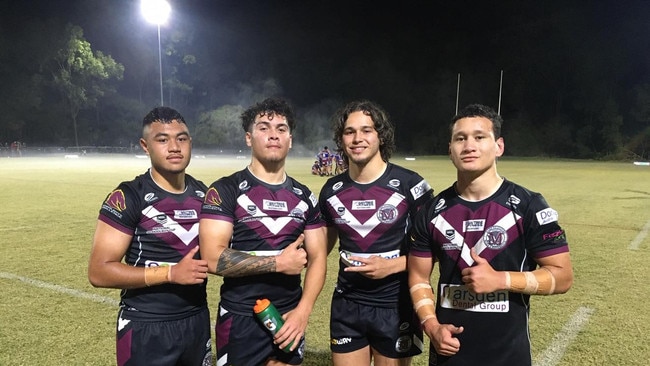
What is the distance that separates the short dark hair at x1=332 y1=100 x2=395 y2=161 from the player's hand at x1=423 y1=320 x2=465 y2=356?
1329 millimetres

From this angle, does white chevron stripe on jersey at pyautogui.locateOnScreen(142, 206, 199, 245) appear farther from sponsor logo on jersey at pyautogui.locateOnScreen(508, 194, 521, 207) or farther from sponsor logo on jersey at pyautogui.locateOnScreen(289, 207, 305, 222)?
sponsor logo on jersey at pyautogui.locateOnScreen(508, 194, 521, 207)

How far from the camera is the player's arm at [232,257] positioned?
262 cm

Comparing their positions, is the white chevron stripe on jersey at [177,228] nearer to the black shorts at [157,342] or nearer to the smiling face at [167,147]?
the smiling face at [167,147]

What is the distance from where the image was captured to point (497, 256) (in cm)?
253

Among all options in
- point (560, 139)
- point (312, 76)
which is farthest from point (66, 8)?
point (560, 139)

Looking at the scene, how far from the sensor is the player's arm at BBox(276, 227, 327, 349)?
2682mm

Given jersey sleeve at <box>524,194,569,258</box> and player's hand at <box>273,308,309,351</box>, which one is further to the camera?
player's hand at <box>273,308,309,351</box>

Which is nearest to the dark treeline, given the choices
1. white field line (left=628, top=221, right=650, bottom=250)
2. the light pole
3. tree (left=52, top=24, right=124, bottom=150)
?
tree (left=52, top=24, right=124, bottom=150)

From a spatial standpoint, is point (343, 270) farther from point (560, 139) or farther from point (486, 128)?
point (560, 139)

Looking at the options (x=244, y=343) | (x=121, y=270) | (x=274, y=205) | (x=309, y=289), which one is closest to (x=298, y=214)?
(x=274, y=205)

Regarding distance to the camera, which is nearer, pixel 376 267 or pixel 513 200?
pixel 513 200

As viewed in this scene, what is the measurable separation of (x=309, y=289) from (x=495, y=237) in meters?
1.12

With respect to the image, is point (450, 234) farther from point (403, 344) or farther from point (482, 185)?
point (403, 344)

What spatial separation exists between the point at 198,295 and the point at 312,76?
65207mm
